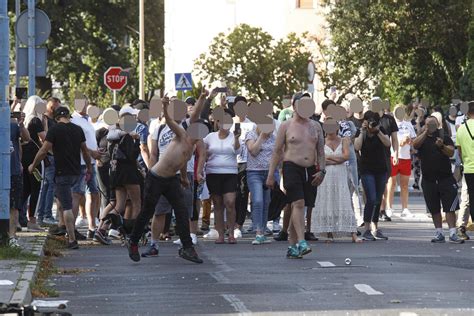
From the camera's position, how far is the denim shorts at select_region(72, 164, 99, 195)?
21.0m

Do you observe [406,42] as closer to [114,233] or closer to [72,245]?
[114,233]

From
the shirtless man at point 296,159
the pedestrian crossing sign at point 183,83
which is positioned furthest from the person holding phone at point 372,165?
the pedestrian crossing sign at point 183,83

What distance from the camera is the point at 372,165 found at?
21438 mm

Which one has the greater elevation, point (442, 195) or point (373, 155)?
point (373, 155)

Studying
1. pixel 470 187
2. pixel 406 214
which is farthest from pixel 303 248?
pixel 406 214

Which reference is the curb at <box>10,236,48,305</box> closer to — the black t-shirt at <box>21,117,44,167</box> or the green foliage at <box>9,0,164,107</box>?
the black t-shirt at <box>21,117,44,167</box>

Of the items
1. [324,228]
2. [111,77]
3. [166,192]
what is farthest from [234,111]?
[111,77]

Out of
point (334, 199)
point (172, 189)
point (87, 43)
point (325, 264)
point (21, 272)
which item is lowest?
point (325, 264)

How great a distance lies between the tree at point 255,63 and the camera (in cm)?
4934

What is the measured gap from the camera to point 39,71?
83.4 feet

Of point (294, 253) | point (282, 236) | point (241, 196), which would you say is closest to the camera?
point (294, 253)

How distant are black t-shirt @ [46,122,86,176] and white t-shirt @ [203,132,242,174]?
183cm

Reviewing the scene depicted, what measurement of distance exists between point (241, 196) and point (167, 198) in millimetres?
4854

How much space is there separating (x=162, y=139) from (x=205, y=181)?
2.19 m
